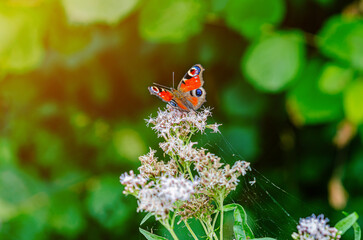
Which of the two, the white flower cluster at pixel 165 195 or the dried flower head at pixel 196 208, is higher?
the white flower cluster at pixel 165 195

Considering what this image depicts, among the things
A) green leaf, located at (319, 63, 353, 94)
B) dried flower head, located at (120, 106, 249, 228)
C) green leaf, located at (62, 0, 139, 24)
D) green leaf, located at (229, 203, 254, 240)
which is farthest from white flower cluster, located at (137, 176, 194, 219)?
green leaf, located at (319, 63, 353, 94)

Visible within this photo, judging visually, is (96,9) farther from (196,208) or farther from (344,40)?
(196,208)

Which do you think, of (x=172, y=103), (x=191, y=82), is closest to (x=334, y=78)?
(x=191, y=82)

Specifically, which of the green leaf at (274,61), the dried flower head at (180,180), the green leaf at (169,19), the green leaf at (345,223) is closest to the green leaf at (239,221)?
the dried flower head at (180,180)

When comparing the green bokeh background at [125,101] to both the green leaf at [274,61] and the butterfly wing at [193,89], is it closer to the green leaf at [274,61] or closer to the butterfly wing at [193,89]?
the green leaf at [274,61]

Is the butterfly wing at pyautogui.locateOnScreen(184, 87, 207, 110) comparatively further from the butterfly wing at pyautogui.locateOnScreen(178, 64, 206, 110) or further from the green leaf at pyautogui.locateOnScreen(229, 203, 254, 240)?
the green leaf at pyautogui.locateOnScreen(229, 203, 254, 240)
